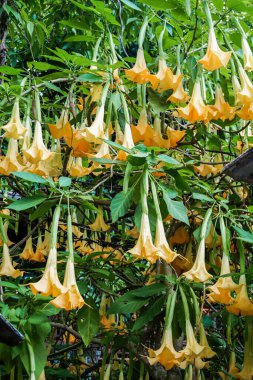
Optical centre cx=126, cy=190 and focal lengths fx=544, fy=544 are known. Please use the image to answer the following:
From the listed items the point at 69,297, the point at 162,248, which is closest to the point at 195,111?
the point at 162,248

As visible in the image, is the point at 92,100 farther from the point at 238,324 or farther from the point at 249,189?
the point at 238,324

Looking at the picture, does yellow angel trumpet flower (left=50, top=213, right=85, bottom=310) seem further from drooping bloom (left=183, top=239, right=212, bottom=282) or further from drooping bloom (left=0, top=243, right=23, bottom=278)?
drooping bloom (left=0, top=243, right=23, bottom=278)

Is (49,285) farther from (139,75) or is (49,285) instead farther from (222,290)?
(139,75)

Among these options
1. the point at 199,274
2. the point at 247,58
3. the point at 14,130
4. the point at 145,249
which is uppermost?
the point at 247,58

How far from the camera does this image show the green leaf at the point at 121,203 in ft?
5.19

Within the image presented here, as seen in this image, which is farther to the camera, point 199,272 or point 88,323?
point 88,323

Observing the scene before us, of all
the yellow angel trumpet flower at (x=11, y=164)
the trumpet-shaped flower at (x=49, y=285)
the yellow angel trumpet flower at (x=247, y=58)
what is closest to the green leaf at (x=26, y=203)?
the trumpet-shaped flower at (x=49, y=285)

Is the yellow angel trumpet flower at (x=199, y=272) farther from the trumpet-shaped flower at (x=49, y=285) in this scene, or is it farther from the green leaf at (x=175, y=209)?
the trumpet-shaped flower at (x=49, y=285)

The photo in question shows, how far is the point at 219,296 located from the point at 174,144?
24.7 inches

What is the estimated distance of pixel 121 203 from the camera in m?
1.60

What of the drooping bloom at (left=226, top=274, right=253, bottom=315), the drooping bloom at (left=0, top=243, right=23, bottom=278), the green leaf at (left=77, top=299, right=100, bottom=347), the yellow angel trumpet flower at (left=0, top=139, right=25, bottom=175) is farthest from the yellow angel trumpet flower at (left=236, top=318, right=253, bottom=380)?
the yellow angel trumpet flower at (left=0, top=139, right=25, bottom=175)

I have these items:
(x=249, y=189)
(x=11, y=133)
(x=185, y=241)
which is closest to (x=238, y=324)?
(x=185, y=241)

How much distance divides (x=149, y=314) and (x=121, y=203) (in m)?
0.51

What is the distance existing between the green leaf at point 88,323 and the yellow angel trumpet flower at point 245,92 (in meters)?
0.87
